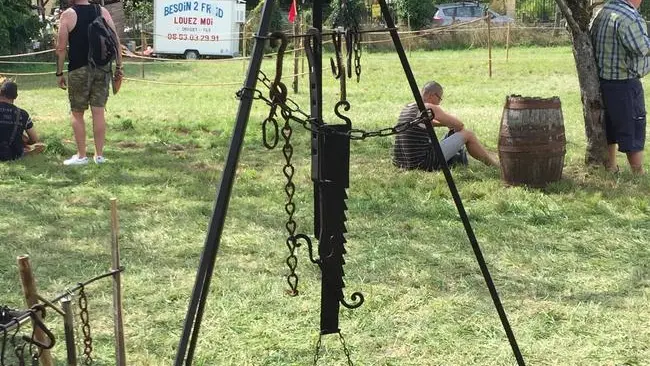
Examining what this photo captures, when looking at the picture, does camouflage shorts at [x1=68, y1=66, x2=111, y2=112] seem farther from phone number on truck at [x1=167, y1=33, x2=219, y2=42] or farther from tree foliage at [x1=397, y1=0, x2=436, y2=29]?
tree foliage at [x1=397, y1=0, x2=436, y2=29]

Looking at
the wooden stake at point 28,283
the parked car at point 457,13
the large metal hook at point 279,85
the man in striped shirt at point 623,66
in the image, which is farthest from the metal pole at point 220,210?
the parked car at point 457,13

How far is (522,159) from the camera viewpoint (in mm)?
6168

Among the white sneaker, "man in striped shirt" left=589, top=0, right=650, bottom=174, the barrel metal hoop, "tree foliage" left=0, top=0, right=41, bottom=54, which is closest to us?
the barrel metal hoop

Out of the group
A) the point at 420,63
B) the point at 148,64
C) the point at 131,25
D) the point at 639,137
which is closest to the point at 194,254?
the point at 639,137

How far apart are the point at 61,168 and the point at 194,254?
9.74 ft

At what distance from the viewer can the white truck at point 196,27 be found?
84.8 feet

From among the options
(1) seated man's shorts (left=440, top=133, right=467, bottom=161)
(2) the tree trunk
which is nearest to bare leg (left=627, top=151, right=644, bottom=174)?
(2) the tree trunk

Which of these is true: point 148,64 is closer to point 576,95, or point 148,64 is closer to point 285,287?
point 576,95

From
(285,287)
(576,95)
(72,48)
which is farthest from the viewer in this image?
(576,95)

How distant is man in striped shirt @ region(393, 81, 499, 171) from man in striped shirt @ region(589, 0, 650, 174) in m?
1.12

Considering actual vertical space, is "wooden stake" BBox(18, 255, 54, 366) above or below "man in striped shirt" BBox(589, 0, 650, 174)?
below

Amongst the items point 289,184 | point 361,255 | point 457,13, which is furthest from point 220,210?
point 457,13

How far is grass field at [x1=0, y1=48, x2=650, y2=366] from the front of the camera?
11.2ft

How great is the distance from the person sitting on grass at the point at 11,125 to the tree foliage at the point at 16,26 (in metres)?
13.7
